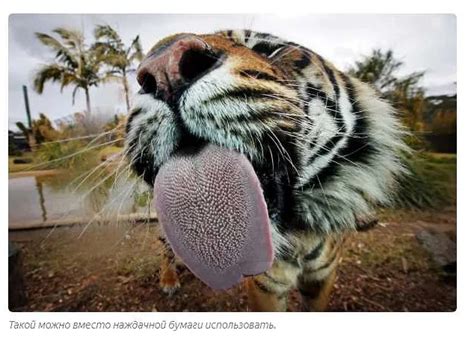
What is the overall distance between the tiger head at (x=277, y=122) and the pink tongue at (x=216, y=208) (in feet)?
0.15

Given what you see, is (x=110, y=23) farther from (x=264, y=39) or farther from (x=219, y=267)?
(x=219, y=267)

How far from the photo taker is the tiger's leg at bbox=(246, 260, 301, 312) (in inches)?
85.2

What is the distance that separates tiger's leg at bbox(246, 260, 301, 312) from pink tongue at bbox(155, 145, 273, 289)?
10cm

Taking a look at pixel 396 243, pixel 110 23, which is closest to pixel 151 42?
pixel 110 23

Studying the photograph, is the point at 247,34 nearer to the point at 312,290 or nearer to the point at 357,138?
the point at 357,138

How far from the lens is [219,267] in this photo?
2098mm

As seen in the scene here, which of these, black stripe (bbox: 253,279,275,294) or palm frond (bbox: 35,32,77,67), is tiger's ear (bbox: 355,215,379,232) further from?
palm frond (bbox: 35,32,77,67)

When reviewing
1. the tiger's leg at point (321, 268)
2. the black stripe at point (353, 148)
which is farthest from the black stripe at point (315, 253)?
the black stripe at point (353, 148)

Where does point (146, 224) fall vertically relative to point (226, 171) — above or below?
below

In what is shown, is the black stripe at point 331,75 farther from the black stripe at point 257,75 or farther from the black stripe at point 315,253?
the black stripe at point 315,253

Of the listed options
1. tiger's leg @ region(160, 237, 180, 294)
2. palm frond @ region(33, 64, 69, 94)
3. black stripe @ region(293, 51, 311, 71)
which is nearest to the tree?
black stripe @ region(293, 51, 311, 71)

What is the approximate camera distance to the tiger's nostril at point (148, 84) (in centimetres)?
199
